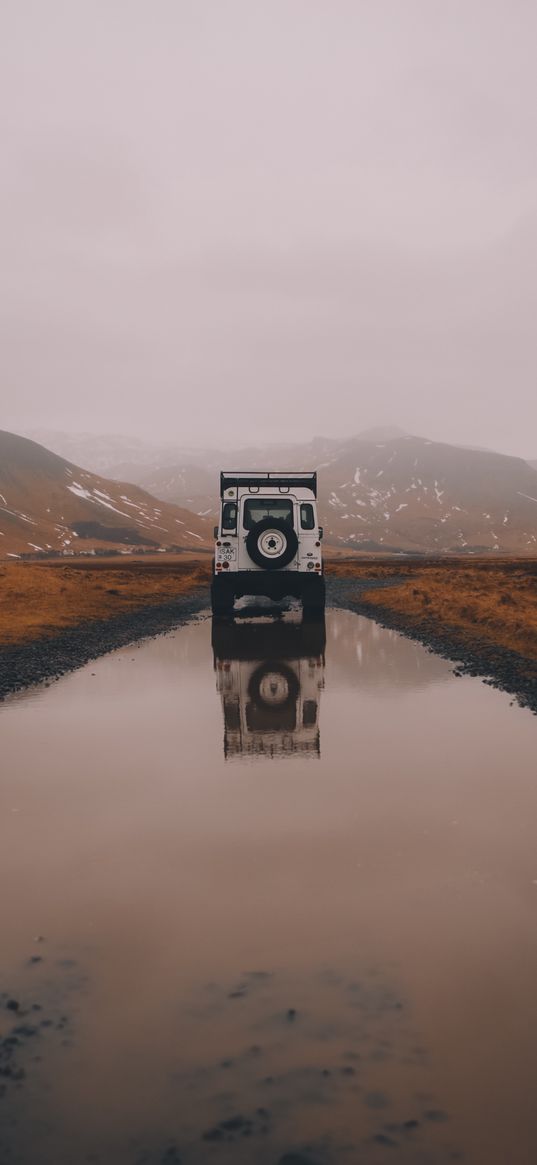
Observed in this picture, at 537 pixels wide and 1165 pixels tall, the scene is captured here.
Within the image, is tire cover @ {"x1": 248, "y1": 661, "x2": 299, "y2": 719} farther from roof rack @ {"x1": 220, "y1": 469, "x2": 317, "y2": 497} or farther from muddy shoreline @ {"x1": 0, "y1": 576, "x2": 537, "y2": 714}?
roof rack @ {"x1": 220, "y1": 469, "x2": 317, "y2": 497}

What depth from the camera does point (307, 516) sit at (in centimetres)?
2627

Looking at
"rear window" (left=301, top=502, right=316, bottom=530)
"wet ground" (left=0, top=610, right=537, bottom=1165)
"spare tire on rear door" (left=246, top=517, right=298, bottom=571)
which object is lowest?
"wet ground" (left=0, top=610, right=537, bottom=1165)

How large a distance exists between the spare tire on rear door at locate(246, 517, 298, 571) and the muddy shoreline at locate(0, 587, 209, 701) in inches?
149

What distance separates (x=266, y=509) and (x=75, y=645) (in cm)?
765

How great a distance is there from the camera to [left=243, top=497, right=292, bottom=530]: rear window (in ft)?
86.0

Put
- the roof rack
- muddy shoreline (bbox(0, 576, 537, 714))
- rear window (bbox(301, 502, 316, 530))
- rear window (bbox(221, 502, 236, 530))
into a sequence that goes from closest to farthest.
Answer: muddy shoreline (bbox(0, 576, 537, 714)) → rear window (bbox(221, 502, 236, 530)) → rear window (bbox(301, 502, 316, 530)) → the roof rack

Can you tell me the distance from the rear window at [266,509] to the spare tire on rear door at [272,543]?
4.07ft

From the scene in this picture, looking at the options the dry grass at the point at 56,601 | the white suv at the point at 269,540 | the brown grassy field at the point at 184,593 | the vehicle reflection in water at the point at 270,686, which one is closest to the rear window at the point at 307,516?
the white suv at the point at 269,540

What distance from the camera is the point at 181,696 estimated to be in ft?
46.6

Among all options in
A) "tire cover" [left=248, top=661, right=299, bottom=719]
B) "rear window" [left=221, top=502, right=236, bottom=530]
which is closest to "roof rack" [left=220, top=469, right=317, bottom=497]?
"rear window" [left=221, top=502, right=236, bottom=530]

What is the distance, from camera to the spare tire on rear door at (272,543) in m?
24.9

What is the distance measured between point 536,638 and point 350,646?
4.67 m

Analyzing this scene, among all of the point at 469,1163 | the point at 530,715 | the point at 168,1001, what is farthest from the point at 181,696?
the point at 469,1163

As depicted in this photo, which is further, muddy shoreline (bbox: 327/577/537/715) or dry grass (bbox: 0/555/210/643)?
dry grass (bbox: 0/555/210/643)
